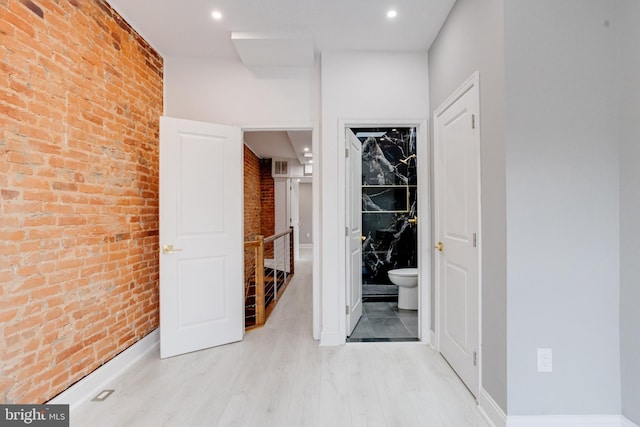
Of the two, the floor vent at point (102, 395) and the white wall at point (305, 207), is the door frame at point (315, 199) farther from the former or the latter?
the white wall at point (305, 207)

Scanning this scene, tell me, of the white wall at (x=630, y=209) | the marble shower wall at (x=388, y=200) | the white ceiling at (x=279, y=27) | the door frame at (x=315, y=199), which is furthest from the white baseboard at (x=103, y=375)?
the white wall at (x=630, y=209)

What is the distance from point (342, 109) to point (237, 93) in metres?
1.06

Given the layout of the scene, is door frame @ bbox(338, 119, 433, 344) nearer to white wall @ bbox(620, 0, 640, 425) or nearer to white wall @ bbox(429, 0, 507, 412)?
white wall @ bbox(429, 0, 507, 412)

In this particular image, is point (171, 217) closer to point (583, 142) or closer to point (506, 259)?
point (506, 259)

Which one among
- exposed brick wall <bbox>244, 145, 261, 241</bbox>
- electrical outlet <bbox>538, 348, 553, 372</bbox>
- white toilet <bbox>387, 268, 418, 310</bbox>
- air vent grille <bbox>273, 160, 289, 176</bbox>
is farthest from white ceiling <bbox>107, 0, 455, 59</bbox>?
air vent grille <bbox>273, 160, 289, 176</bbox>

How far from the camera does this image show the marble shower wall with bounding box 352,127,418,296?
15.3ft

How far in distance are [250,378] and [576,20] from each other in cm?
301

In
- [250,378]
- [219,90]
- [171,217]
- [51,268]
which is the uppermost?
[219,90]

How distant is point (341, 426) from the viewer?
5.81 feet

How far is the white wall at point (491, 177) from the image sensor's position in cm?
170

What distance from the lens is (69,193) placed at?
1.94 m

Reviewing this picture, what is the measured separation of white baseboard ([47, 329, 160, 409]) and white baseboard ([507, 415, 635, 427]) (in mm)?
2560

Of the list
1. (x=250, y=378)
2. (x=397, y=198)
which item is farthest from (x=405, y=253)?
(x=250, y=378)

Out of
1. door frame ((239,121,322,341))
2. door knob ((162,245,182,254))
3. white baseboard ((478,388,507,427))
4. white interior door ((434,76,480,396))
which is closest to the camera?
white baseboard ((478,388,507,427))
